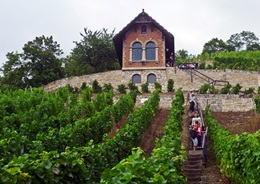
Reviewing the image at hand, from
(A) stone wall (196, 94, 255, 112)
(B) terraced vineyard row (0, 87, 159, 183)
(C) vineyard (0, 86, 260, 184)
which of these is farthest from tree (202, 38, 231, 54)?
(B) terraced vineyard row (0, 87, 159, 183)

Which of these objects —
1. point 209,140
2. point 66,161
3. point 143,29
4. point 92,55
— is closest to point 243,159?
point 66,161

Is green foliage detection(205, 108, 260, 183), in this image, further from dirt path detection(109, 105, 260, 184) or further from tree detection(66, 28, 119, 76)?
tree detection(66, 28, 119, 76)

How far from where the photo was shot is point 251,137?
9.64m

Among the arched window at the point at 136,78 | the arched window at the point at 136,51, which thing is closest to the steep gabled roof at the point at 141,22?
the arched window at the point at 136,51

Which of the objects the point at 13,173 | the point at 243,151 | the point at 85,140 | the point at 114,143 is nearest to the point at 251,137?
the point at 243,151

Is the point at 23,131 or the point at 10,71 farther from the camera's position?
the point at 10,71

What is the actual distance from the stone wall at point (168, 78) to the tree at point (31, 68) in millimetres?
1595

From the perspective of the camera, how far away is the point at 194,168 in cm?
1270

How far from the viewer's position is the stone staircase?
38.9 ft

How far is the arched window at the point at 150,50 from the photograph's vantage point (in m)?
32.3

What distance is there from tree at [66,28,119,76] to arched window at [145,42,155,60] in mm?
6293

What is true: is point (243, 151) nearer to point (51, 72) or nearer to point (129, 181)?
point (129, 181)

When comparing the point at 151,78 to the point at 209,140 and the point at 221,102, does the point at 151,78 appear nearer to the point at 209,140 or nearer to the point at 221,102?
the point at 221,102

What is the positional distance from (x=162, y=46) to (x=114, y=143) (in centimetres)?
2057
